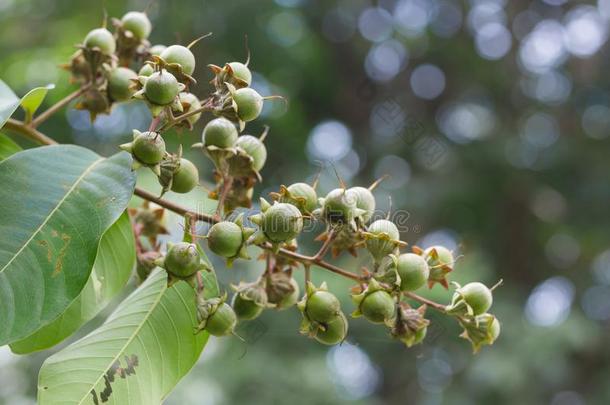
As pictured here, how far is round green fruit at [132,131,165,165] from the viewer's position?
119 cm

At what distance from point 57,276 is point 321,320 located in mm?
420

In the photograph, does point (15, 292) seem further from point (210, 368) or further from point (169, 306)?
point (210, 368)

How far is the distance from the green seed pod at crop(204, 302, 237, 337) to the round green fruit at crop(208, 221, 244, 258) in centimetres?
9

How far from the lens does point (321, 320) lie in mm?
1251

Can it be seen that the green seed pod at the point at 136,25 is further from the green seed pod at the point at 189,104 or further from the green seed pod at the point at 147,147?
the green seed pod at the point at 147,147

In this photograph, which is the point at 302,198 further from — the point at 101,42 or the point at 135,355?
the point at 101,42

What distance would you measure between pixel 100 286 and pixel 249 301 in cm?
27

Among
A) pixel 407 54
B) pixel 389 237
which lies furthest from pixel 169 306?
pixel 407 54

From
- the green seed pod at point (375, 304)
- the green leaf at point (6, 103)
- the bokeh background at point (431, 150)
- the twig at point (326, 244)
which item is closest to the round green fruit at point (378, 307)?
the green seed pod at point (375, 304)

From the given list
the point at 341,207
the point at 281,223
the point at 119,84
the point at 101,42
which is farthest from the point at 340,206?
the point at 101,42

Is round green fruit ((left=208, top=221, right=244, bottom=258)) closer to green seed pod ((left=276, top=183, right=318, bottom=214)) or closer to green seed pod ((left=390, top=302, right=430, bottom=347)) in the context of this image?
green seed pod ((left=276, top=183, right=318, bottom=214))

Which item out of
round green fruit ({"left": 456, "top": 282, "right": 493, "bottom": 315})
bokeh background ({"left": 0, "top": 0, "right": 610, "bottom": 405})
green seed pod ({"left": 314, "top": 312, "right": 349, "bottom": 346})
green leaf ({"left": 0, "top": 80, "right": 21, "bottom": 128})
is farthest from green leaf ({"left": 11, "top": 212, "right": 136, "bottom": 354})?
bokeh background ({"left": 0, "top": 0, "right": 610, "bottom": 405})

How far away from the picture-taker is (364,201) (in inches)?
50.3

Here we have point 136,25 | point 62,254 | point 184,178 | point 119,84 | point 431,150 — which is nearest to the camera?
point 62,254
